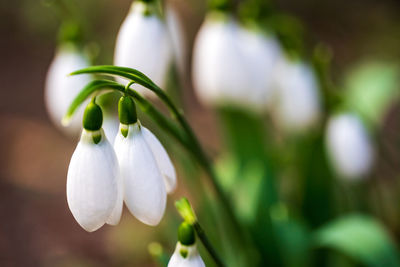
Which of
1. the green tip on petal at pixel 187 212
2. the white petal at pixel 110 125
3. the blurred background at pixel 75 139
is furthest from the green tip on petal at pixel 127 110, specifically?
the blurred background at pixel 75 139

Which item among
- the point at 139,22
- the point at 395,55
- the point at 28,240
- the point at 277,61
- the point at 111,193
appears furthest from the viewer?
the point at 395,55

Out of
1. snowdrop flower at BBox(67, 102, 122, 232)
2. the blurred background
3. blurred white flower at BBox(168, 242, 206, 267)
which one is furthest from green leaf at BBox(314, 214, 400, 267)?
snowdrop flower at BBox(67, 102, 122, 232)

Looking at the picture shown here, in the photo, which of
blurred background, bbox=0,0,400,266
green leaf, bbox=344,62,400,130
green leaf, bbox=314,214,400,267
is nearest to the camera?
green leaf, bbox=314,214,400,267

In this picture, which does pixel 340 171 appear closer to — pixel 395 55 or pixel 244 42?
pixel 244 42

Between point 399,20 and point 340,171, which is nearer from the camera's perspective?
point 340,171

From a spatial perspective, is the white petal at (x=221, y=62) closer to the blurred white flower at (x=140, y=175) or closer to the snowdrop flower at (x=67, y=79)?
the snowdrop flower at (x=67, y=79)

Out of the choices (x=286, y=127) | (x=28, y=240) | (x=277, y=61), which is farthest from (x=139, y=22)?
(x=28, y=240)

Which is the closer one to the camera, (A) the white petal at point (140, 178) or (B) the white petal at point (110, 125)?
(A) the white petal at point (140, 178)

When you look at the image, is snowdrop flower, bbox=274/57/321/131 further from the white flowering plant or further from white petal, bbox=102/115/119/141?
white petal, bbox=102/115/119/141
